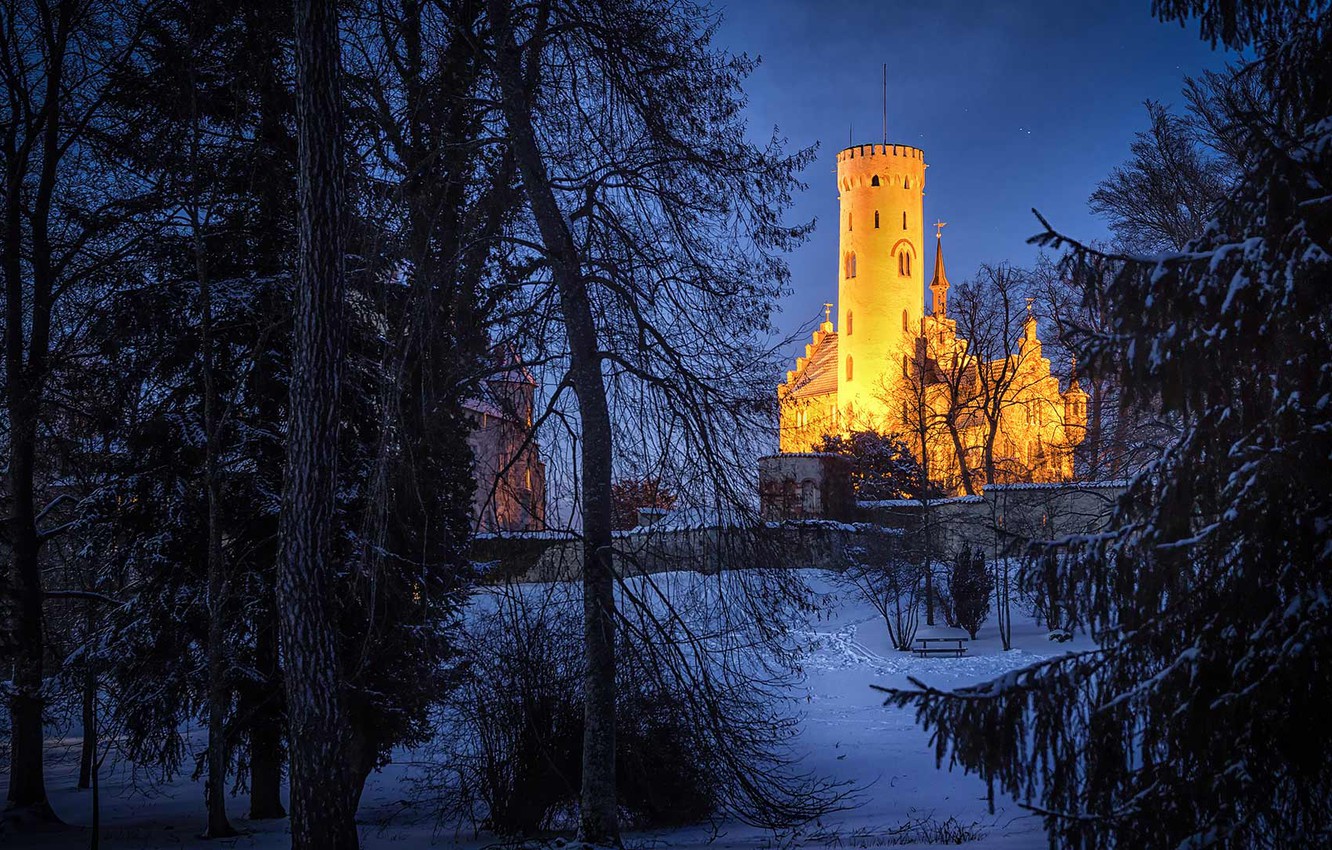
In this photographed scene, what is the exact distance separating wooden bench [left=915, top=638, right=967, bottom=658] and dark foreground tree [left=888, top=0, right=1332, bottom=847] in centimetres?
1985

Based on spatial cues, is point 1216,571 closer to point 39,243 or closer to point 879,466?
point 39,243

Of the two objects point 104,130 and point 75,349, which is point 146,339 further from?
point 104,130

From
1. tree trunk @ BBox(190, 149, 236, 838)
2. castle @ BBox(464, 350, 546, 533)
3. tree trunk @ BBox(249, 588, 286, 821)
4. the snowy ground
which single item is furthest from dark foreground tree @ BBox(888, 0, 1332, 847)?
tree trunk @ BBox(249, 588, 286, 821)

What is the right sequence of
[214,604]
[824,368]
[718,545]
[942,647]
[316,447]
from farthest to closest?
[824,368]
[942,647]
[214,604]
[718,545]
[316,447]

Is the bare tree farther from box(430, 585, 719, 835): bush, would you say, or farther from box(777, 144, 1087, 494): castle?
box(777, 144, 1087, 494): castle

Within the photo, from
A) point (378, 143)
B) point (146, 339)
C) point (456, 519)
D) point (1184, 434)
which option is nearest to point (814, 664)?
point (456, 519)

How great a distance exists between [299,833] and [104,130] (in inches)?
431

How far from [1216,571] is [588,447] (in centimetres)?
618

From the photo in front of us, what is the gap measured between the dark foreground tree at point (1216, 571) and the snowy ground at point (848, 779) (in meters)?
1.30

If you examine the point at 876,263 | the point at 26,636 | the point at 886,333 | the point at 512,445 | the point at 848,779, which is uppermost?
the point at 876,263

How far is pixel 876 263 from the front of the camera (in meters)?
63.9

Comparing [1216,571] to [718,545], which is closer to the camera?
[1216,571]

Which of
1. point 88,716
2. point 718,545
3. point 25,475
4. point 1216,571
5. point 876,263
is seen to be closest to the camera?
point 1216,571

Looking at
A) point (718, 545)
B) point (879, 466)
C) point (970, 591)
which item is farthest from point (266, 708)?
point (879, 466)
